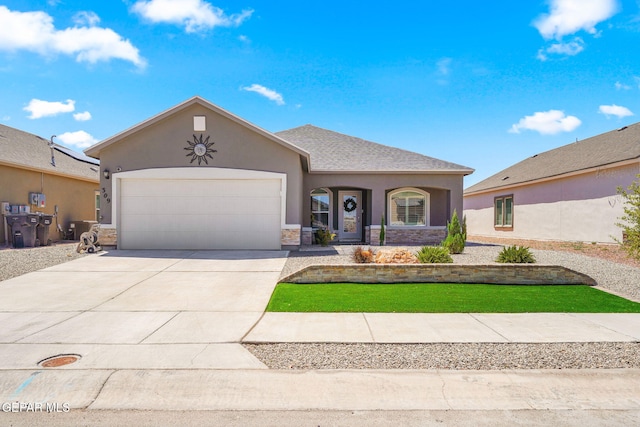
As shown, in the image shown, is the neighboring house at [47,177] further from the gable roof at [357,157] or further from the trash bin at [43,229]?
the gable roof at [357,157]

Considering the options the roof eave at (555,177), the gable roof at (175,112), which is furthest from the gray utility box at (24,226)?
the roof eave at (555,177)

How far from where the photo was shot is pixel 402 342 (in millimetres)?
5027

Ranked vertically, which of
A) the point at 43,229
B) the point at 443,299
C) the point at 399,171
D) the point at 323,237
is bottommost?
the point at 443,299

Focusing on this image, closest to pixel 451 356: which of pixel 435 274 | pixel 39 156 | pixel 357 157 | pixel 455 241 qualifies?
pixel 435 274

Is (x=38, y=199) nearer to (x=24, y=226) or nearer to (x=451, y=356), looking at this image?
(x=24, y=226)

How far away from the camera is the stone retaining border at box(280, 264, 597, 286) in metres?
8.50

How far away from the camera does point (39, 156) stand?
1766 centimetres

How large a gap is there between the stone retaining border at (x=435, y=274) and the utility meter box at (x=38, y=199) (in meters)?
14.0

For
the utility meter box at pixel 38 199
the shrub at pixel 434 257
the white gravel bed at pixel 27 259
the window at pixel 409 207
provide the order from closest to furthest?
the white gravel bed at pixel 27 259
the shrub at pixel 434 257
the utility meter box at pixel 38 199
the window at pixel 409 207

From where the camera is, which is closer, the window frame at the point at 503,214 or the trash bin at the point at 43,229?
the trash bin at the point at 43,229

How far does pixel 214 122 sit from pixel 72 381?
1045 centimetres

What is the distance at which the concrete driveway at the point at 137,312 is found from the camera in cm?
455

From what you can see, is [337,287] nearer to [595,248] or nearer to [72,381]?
[72,381]

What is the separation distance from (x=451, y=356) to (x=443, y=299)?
8.93 ft
